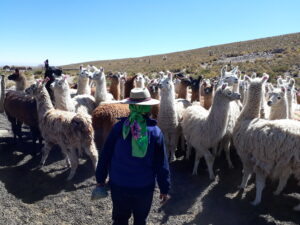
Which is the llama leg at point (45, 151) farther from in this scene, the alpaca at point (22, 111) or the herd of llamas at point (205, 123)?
the alpaca at point (22, 111)

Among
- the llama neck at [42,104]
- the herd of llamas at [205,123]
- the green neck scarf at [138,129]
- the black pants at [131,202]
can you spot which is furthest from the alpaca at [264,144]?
the llama neck at [42,104]

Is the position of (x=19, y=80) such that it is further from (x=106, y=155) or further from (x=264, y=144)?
(x=264, y=144)

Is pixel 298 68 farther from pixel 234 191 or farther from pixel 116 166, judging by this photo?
pixel 116 166

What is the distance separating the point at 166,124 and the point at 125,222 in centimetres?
304

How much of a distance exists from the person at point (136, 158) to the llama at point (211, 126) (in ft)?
8.01

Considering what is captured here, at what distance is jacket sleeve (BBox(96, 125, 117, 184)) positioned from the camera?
8.56ft

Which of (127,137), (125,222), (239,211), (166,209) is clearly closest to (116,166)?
(127,137)

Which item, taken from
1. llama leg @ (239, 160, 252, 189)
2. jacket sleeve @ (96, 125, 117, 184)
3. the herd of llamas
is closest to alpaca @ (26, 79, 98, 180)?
the herd of llamas

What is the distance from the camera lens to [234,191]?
462 centimetres

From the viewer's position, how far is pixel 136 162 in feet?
8.21

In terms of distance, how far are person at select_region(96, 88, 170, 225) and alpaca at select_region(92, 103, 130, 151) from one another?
2704 millimetres

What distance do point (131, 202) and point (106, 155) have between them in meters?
0.50

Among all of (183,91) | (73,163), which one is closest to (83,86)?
(183,91)

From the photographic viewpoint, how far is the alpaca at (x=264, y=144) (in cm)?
383
